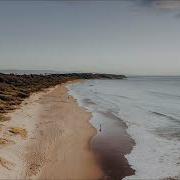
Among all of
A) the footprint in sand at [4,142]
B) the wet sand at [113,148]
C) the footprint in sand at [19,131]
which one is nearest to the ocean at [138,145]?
the wet sand at [113,148]

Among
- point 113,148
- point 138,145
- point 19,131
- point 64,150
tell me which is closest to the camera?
point 64,150

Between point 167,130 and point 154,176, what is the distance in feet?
42.2

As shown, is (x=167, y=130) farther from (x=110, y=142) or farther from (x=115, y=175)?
(x=115, y=175)

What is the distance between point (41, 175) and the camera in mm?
17703

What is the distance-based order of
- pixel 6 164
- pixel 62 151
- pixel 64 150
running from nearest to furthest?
1. pixel 6 164
2. pixel 62 151
3. pixel 64 150

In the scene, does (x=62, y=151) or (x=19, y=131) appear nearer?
(x=62, y=151)

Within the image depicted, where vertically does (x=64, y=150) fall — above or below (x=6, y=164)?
below

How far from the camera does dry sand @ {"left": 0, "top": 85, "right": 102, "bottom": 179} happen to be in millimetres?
18125

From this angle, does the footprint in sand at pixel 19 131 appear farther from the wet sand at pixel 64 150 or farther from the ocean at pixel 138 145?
the ocean at pixel 138 145

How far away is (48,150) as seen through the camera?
2248cm

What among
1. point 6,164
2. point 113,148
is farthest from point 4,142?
point 113,148

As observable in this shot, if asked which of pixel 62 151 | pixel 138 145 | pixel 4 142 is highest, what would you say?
pixel 4 142

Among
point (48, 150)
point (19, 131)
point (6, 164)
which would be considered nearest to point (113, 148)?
point (48, 150)

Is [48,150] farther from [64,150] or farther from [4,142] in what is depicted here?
[4,142]
